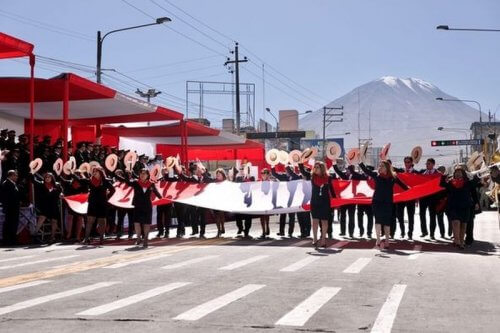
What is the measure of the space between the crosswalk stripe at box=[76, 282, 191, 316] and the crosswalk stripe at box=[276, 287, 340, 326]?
1.85 metres

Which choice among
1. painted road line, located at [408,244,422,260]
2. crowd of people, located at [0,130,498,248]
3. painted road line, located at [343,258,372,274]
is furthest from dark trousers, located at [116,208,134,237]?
painted road line, located at [343,258,372,274]

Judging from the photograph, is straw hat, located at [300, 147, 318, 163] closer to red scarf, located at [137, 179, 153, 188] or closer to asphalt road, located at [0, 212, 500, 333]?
asphalt road, located at [0, 212, 500, 333]

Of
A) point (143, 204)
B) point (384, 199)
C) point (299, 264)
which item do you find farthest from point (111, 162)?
point (299, 264)

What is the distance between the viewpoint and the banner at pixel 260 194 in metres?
17.1

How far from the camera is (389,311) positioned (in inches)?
282

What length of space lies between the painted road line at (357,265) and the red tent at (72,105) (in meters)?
10.1

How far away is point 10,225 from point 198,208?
516cm

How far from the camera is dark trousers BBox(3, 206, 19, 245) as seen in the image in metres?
16.7

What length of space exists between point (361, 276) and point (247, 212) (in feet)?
27.2

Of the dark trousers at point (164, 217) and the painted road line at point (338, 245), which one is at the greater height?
the dark trousers at point (164, 217)

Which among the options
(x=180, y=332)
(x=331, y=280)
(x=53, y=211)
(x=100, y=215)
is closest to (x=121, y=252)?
(x=100, y=215)

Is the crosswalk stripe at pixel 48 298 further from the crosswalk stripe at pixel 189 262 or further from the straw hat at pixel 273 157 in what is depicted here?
the straw hat at pixel 273 157

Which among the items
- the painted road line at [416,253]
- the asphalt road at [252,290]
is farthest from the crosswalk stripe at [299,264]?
the painted road line at [416,253]

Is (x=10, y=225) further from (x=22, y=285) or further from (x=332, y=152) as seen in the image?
(x=332, y=152)
